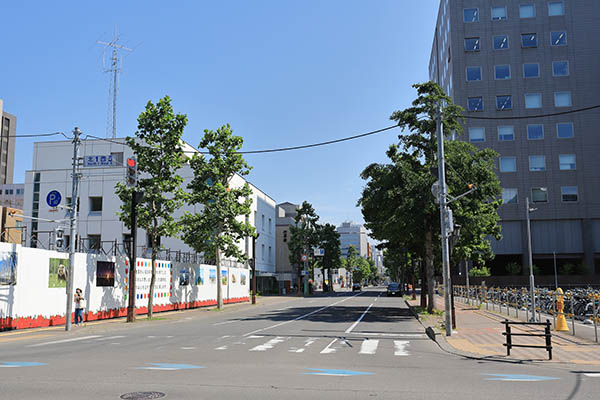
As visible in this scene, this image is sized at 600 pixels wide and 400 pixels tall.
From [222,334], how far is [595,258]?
53.3 meters

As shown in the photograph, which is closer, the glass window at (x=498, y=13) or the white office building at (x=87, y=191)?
the white office building at (x=87, y=191)

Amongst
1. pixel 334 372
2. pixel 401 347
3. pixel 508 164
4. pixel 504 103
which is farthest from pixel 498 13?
pixel 334 372

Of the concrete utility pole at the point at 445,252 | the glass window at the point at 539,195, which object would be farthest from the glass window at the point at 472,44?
the concrete utility pole at the point at 445,252

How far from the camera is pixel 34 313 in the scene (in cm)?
2286

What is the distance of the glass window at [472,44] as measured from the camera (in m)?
62.0

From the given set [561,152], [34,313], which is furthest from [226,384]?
[561,152]

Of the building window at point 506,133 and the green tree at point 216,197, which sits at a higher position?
the building window at point 506,133

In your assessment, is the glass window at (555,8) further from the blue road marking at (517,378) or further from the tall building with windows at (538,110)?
the blue road marking at (517,378)

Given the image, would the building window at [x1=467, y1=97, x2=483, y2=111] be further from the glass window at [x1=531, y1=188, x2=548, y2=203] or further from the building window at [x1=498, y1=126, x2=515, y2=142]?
the glass window at [x1=531, y1=188, x2=548, y2=203]

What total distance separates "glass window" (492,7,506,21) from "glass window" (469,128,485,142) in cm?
1394

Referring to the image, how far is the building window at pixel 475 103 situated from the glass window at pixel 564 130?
8916mm

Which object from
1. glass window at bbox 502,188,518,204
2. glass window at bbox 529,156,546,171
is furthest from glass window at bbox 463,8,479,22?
glass window at bbox 502,188,518,204

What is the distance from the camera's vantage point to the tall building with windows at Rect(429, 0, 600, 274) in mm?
58406

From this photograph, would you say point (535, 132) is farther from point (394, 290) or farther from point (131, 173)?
point (131, 173)
